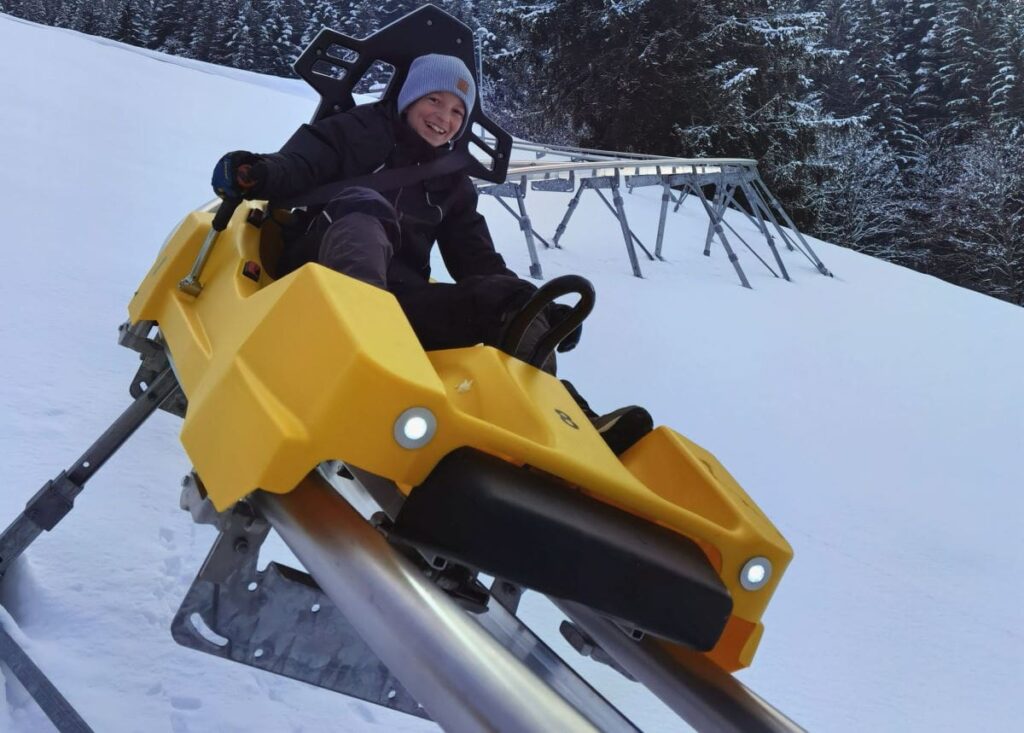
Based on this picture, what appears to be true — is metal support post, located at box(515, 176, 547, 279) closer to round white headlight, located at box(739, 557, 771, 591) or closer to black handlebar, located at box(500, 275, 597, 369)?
black handlebar, located at box(500, 275, 597, 369)

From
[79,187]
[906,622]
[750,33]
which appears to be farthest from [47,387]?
[750,33]

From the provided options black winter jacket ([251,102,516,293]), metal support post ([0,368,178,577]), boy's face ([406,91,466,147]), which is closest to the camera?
metal support post ([0,368,178,577])

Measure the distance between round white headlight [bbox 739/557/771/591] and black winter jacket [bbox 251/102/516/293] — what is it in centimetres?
74

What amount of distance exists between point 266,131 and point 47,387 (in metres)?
5.40

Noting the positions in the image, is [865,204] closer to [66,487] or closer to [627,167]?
[627,167]

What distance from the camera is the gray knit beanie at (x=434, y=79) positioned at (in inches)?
69.6

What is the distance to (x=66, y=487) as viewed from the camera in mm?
1286

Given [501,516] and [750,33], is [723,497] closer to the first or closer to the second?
[501,516]

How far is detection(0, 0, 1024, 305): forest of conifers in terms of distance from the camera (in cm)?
1354

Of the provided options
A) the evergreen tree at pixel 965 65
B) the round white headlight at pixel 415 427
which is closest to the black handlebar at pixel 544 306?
the round white headlight at pixel 415 427

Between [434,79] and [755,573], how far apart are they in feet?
4.01

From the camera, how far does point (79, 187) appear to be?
379 centimetres

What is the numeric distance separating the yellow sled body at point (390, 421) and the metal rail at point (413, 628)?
5 cm

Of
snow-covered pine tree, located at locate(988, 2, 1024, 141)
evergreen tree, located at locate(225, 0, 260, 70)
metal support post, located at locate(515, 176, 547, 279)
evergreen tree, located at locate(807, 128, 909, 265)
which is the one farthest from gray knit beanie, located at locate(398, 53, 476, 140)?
evergreen tree, located at locate(225, 0, 260, 70)
